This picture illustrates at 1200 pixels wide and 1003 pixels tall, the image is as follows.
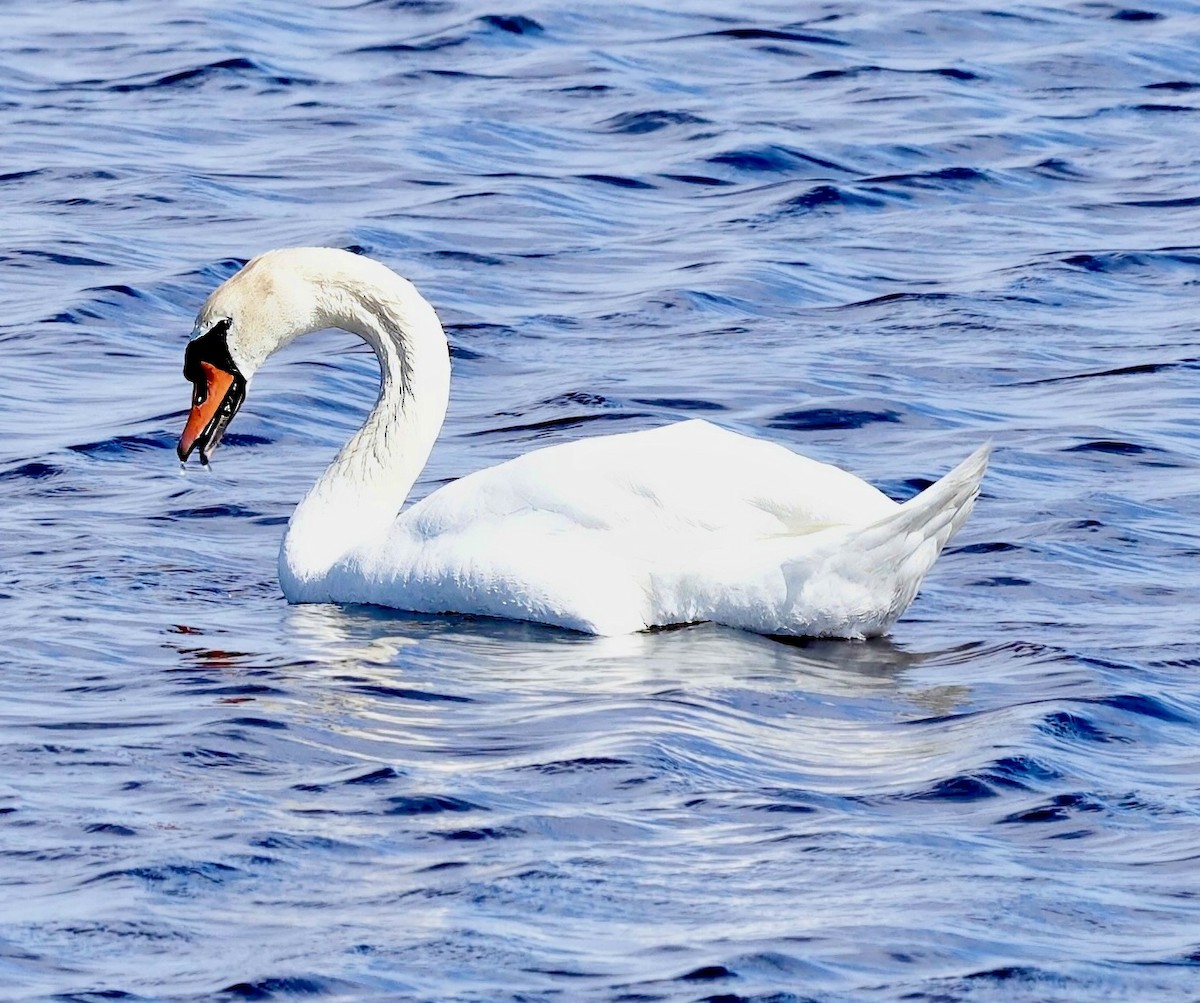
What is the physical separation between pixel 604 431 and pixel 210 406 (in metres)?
2.19

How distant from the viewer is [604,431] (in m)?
11.5

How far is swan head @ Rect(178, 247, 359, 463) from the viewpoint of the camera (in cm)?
970

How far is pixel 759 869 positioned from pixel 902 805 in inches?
24.3

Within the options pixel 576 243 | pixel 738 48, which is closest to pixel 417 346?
pixel 576 243

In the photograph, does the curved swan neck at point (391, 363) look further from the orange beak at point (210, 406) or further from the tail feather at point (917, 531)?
the tail feather at point (917, 531)

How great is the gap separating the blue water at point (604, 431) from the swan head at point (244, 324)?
518 millimetres

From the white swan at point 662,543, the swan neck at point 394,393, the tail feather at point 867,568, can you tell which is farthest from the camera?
the swan neck at point 394,393

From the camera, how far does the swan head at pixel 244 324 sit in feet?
31.8

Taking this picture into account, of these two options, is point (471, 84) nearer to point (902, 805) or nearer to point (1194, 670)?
point (1194, 670)

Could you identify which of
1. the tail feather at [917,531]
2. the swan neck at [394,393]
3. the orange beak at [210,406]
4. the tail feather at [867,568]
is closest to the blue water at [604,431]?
the tail feather at [867,568]

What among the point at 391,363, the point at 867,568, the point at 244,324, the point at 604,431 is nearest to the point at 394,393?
the point at 391,363

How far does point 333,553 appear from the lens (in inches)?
367

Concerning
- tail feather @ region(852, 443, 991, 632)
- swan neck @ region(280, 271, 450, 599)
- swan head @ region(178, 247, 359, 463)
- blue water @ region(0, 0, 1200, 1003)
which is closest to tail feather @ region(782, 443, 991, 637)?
tail feather @ region(852, 443, 991, 632)

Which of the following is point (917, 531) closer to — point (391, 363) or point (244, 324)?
point (391, 363)
